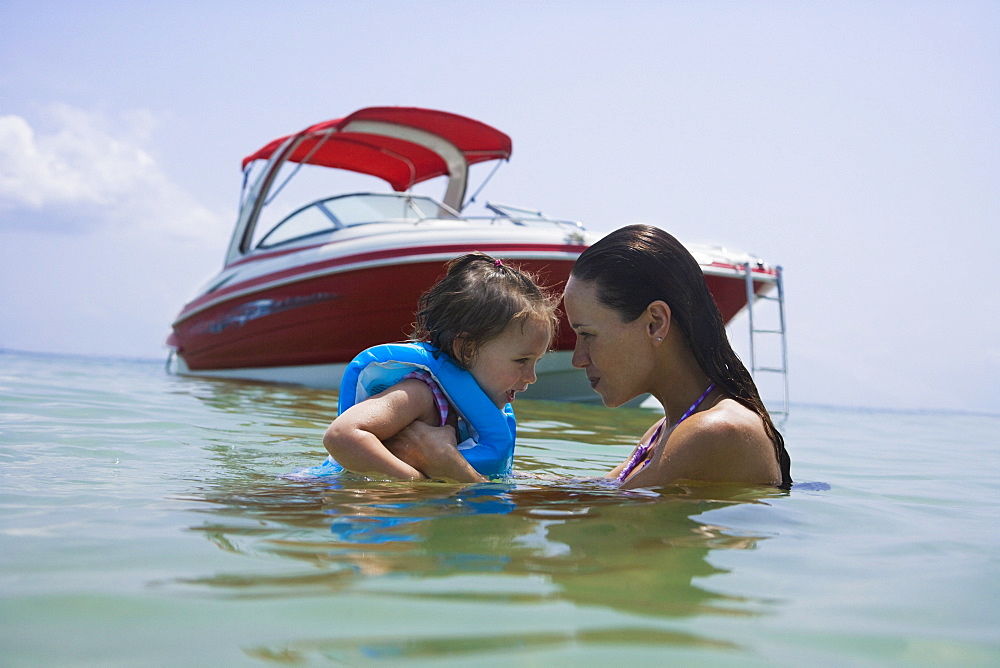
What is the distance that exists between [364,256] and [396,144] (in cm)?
272

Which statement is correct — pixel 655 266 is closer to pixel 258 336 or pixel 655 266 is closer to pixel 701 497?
pixel 701 497

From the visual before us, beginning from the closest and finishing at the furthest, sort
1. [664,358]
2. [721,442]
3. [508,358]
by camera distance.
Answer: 1. [721,442]
2. [664,358]
3. [508,358]

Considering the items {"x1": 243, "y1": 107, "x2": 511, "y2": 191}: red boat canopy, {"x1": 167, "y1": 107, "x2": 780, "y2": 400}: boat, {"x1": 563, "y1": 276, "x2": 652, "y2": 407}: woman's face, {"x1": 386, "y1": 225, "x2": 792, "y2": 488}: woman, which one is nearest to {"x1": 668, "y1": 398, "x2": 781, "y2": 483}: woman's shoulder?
{"x1": 386, "y1": 225, "x2": 792, "y2": 488}: woman

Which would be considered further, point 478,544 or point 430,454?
point 430,454

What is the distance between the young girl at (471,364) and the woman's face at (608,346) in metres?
0.35

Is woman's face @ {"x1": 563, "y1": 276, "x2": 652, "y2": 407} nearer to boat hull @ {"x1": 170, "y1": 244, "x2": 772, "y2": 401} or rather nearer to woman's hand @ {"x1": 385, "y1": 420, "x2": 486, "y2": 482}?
woman's hand @ {"x1": 385, "y1": 420, "x2": 486, "y2": 482}

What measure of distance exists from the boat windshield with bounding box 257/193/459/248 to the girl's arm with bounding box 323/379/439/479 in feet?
21.5

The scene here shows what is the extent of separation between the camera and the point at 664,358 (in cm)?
275

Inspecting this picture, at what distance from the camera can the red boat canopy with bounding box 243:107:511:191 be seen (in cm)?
980

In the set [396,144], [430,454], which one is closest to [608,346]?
[430,454]

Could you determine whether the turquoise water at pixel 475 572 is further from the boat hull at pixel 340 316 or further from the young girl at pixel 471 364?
the boat hull at pixel 340 316

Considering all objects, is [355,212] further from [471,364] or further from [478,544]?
[478,544]

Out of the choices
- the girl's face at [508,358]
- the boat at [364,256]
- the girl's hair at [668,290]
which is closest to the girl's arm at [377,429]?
the girl's face at [508,358]

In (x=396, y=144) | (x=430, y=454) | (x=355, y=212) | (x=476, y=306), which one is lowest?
(x=430, y=454)
